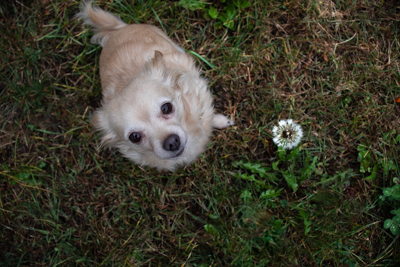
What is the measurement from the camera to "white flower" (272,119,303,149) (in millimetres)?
2713

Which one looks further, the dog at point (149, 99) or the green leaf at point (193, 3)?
the green leaf at point (193, 3)

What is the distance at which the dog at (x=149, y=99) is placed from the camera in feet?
6.96

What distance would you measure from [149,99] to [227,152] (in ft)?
3.90

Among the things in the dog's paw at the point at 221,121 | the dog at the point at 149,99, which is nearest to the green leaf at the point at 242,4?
the dog at the point at 149,99

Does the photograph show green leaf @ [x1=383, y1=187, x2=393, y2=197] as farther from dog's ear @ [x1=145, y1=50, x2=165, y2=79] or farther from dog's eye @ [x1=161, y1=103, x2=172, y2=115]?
dog's ear @ [x1=145, y1=50, x2=165, y2=79]

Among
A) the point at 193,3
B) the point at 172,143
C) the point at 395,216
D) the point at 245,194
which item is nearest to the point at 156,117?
the point at 172,143

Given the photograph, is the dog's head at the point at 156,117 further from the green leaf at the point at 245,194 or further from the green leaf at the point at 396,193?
the green leaf at the point at 396,193

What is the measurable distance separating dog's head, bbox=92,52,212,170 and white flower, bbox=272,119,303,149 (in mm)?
749

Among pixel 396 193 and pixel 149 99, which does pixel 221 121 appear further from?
pixel 396 193

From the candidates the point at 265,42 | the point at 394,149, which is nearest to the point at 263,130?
the point at 265,42

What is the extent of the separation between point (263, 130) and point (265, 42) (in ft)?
3.30

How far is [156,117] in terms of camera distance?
2119mm

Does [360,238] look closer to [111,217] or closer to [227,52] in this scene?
[227,52]

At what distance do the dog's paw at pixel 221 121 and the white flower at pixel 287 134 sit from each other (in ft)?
1.64
